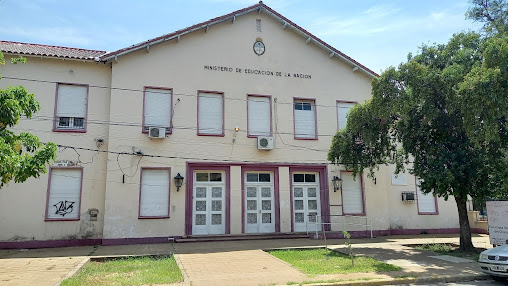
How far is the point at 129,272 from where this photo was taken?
9883 millimetres

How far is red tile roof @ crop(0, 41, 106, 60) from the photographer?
1554 centimetres

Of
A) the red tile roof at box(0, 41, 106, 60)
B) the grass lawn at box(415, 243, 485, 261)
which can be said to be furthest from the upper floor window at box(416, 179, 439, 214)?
the red tile roof at box(0, 41, 106, 60)

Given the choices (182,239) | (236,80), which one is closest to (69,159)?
(182,239)

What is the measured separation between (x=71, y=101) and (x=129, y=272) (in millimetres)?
9124

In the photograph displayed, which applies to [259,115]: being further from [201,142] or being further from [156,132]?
[156,132]

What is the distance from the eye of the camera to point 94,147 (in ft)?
→ 51.7

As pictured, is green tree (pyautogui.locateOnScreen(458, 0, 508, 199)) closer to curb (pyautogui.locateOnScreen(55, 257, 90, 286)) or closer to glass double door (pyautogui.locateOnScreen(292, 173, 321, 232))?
glass double door (pyautogui.locateOnScreen(292, 173, 321, 232))

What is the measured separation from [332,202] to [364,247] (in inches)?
146

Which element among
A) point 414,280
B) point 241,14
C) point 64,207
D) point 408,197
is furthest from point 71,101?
point 408,197

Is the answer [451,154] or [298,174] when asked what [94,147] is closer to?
[298,174]

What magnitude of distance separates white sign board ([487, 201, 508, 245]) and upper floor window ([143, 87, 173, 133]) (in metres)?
12.4

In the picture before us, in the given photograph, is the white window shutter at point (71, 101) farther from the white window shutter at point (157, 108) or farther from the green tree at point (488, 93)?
the green tree at point (488, 93)

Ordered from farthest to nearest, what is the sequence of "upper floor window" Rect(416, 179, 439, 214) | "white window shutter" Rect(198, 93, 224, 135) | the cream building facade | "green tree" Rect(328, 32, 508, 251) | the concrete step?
"upper floor window" Rect(416, 179, 439, 214), "white window shutter" Rect(198, 93, 224, 135), the concrete step, the cream building facade, "green tree" Rect(328, 32, 508, 251)

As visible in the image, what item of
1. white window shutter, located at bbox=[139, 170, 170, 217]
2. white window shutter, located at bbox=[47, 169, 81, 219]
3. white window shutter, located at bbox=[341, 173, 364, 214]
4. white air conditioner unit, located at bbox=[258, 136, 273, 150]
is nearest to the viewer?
white window shutter, located at bbox=[47, 169, 81, 219]
